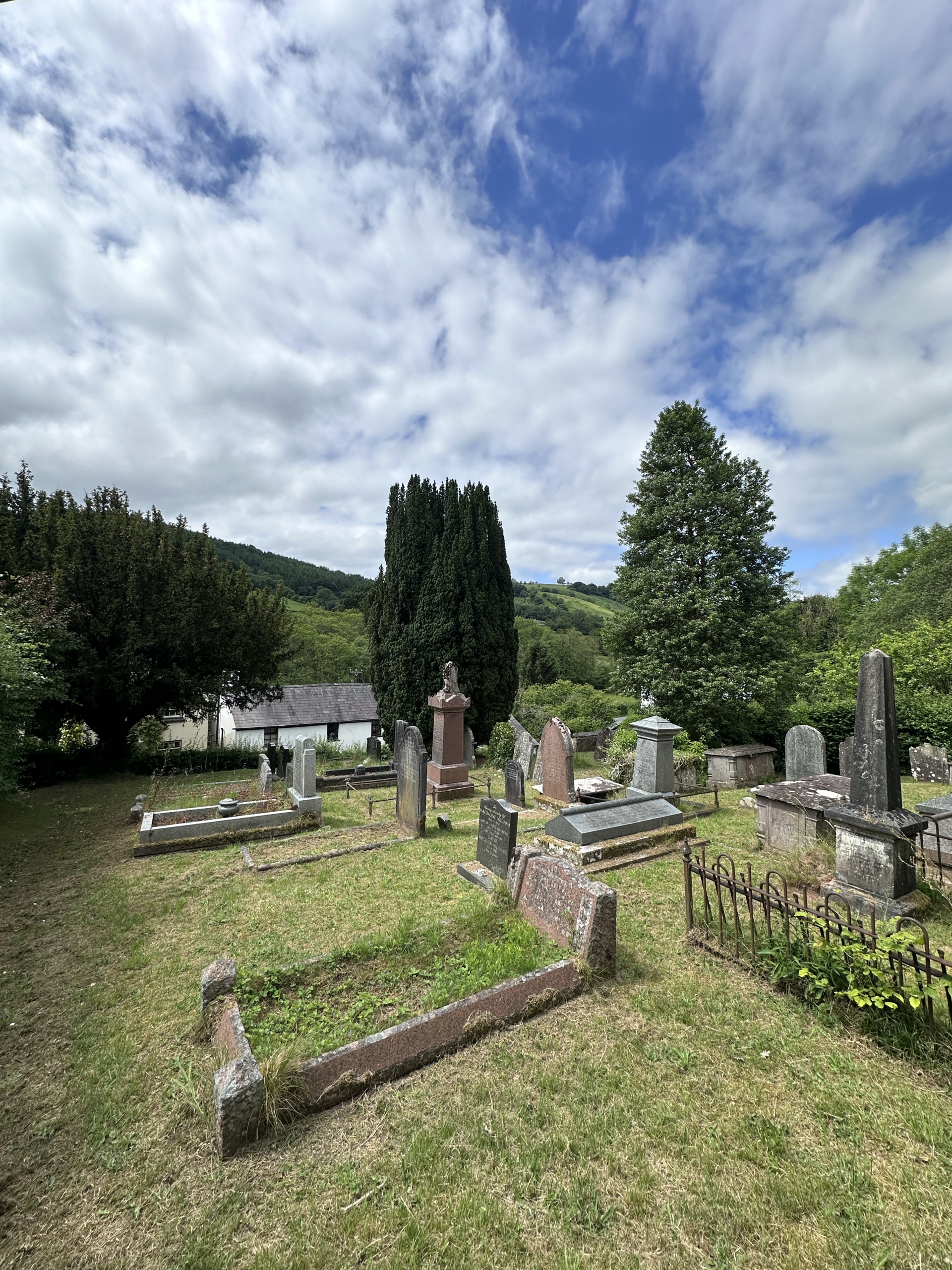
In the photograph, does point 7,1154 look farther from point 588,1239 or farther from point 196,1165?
point 588,1239

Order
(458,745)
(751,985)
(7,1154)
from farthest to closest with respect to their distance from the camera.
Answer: (458,745)
(751,985)
(7,1154)

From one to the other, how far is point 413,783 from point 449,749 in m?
3.79

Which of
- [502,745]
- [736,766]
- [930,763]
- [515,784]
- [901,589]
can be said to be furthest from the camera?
[901,589]

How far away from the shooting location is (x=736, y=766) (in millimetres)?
12453

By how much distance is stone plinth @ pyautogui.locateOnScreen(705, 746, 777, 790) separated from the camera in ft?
40.9

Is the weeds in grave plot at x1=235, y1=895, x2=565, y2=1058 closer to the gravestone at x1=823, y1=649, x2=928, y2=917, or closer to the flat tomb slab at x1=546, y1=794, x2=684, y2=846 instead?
the flat tomb slab at x1=546, y1=794, x2=684, y2=846

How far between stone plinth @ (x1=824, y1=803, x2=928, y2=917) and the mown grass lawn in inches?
18.4

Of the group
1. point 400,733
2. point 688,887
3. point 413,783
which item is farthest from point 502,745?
point 688,887

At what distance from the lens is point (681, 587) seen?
15.5 m

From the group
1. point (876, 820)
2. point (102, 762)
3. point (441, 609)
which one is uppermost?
point (441, 609)

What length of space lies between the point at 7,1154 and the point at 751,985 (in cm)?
518

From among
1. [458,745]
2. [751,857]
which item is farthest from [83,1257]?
[458,745]

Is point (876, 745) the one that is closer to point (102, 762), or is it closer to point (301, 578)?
point (102, 762)

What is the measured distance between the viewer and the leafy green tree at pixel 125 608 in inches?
556
